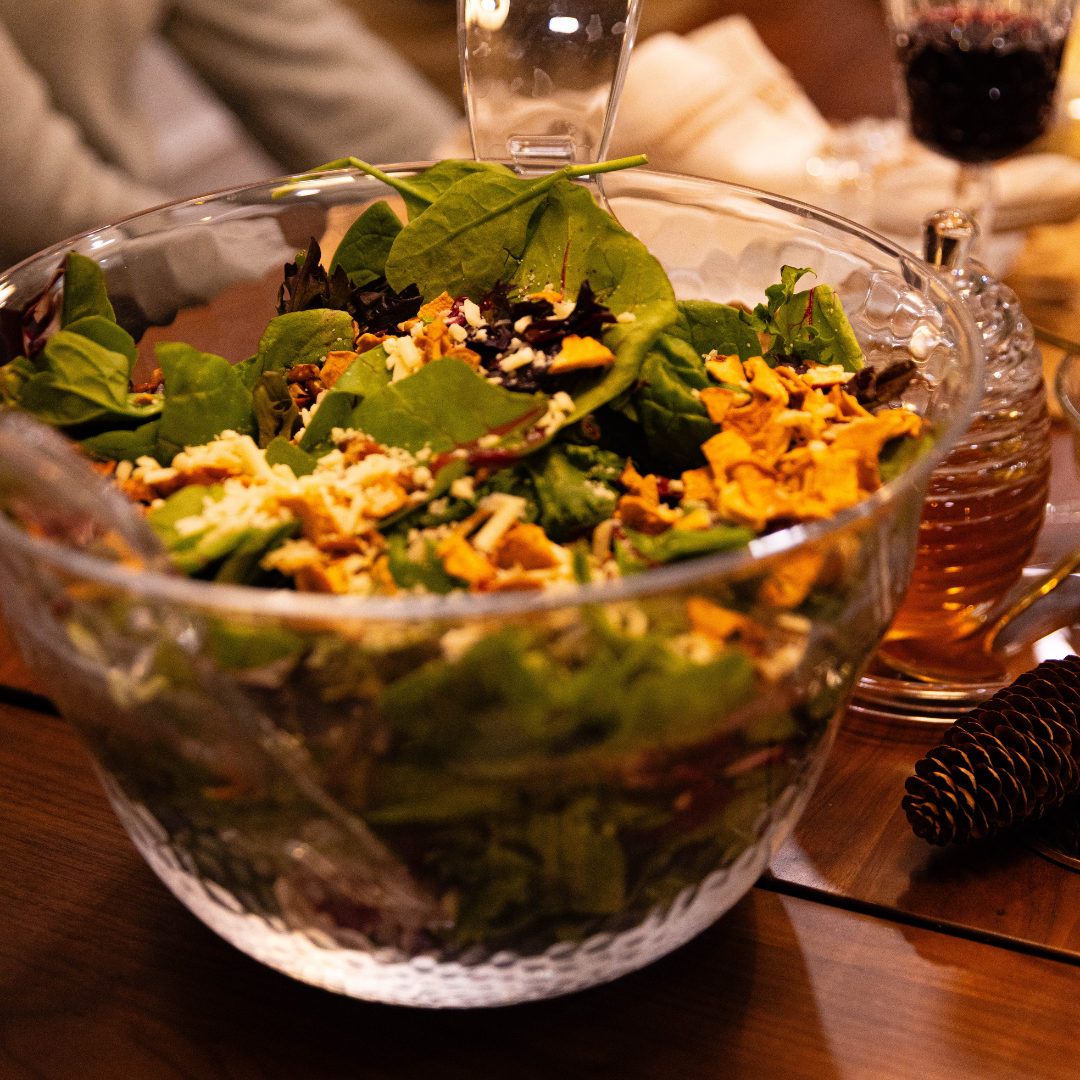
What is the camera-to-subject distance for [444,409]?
44 centimetres

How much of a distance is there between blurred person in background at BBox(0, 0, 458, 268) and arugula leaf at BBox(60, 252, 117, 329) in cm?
97

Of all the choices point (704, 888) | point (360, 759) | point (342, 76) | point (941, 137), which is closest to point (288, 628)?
point (360, 759)

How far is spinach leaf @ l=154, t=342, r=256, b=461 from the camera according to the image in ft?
1.53

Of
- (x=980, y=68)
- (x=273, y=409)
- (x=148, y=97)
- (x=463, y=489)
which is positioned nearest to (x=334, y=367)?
(x=273, y=409)

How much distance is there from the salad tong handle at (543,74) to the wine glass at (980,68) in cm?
48

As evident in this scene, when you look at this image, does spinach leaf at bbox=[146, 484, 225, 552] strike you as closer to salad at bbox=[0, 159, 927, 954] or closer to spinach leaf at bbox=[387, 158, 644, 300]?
salad at bbox=[0, 159, 927, 954]

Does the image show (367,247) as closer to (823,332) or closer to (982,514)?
(823,332)

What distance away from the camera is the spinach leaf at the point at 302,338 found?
0.54 m

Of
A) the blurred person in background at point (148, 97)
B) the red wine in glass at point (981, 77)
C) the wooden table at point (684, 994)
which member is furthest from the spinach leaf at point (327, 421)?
the blurred person in background at point (148, 97)

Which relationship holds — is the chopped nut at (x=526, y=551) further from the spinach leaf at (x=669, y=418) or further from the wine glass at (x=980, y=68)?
the wine glass at (x=980, y=68)

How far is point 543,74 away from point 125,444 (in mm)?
305

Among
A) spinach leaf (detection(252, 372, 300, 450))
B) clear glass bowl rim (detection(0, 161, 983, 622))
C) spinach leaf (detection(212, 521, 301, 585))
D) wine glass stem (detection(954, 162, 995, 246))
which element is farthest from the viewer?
wine glass stem (detection(954, 162, 995, 246))

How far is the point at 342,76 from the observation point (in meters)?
1.97


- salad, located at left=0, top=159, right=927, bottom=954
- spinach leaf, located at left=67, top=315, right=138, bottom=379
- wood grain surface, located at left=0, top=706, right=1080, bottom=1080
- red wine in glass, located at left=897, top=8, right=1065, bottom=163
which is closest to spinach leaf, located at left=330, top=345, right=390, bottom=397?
salad, located at left=0, top=159, right=927, bottom=954
